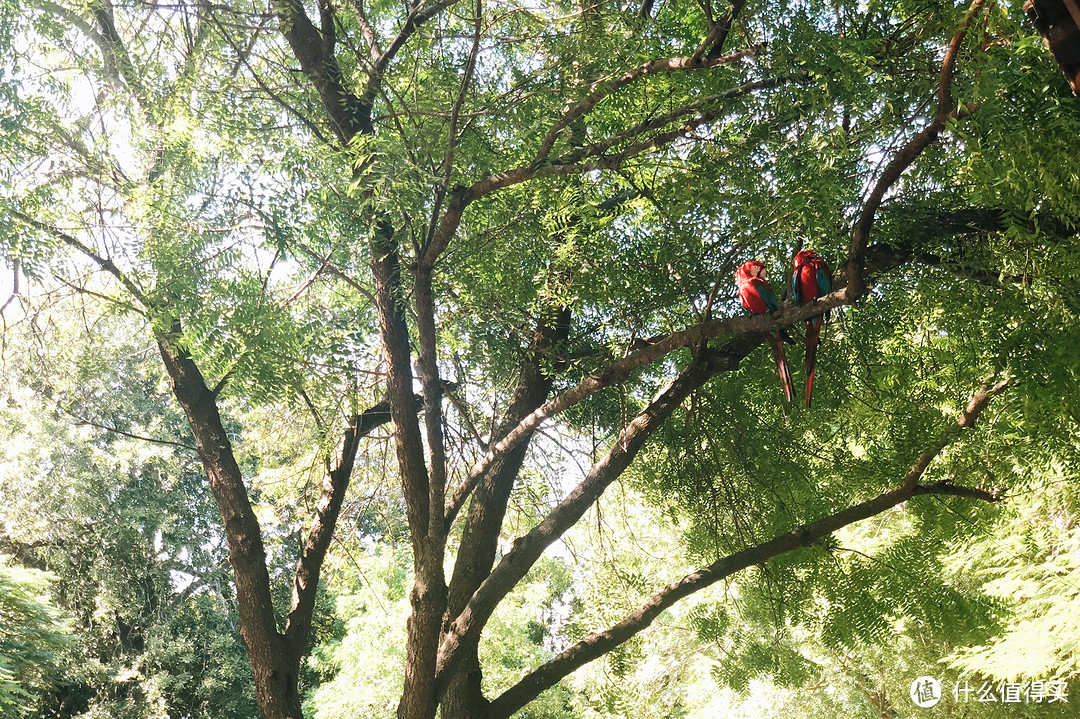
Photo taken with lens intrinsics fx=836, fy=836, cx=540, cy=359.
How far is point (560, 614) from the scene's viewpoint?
12633 mm

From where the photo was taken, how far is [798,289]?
10.7ft

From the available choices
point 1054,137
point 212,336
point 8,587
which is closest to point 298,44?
point 212,336

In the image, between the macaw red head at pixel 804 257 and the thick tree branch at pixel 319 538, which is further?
the thick tree branch at pixel 319 538

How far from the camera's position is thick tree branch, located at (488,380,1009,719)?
4047 millimetres

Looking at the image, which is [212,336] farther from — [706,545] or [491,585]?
[706,545]

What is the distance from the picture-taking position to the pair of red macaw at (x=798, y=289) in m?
3.23

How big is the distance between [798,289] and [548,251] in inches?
55.2

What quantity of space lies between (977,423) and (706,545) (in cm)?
172

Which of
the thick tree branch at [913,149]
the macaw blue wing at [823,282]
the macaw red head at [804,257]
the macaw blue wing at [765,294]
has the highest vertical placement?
the macaw blue wing at [765,294]

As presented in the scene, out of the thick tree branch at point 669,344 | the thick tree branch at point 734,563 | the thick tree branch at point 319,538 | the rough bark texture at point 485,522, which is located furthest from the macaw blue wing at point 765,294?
the thick tree branch at point 319,538

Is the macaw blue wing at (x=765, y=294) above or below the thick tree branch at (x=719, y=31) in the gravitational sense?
below

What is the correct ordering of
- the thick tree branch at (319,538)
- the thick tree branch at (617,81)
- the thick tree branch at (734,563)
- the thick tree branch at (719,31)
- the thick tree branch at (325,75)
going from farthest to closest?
1. the thick tree branch at (319,538)
2. the thick tree branch at (734,563)
3. the thick tree branch at (325,75)
4. the thick tree branch at (617,81)
5. the thick tree branch at (719,31)

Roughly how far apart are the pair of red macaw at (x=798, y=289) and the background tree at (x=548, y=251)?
0.13 meters

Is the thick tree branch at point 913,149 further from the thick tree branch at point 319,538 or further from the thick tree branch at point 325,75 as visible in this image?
the thick tree branch at point 319,538
